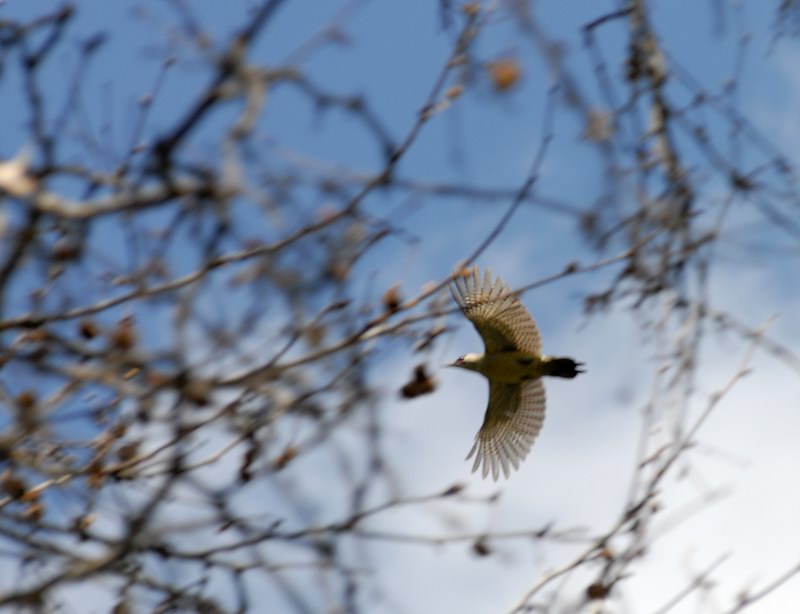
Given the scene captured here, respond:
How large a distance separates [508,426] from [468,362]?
1.34 feet

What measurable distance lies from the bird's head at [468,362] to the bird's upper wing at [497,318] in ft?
0.20

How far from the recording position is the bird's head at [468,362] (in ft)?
18.4

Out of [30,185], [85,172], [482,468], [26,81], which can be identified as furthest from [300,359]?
[482,468]

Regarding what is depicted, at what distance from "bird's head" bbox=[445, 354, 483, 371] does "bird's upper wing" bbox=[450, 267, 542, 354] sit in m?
0.06

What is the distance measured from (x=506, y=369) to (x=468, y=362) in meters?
0.17

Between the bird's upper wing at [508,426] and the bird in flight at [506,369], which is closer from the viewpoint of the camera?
the bird in flight at [506,369]

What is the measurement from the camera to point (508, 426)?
19.1 feet

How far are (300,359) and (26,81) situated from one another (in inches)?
32.2

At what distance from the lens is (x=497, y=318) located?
5477 mm

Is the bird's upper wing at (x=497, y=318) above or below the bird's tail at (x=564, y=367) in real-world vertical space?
above

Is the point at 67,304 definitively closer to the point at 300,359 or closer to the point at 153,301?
the point at 153,301

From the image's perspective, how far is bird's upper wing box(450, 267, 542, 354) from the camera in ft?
17.5

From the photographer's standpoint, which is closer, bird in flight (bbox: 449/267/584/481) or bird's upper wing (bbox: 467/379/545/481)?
bird in flight (bbox: 449/267/584/481)

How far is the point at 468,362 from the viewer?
5617 millimetres
